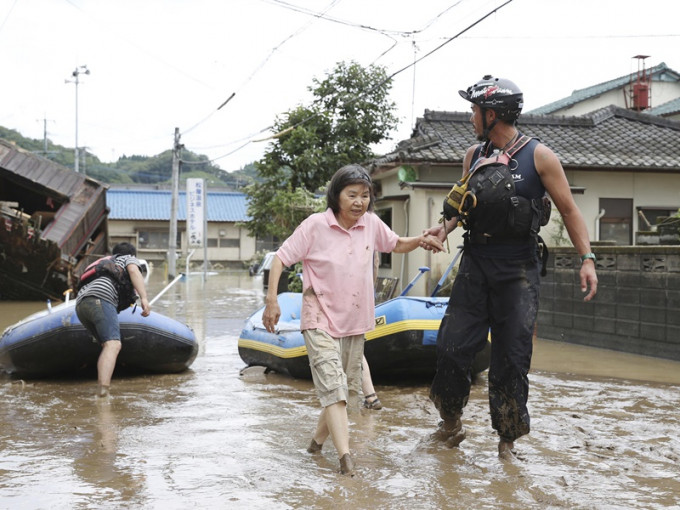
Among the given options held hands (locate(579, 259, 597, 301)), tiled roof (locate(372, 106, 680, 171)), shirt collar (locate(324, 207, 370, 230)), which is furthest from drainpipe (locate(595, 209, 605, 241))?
shirt collar (locate(324, 207, 370, 230))

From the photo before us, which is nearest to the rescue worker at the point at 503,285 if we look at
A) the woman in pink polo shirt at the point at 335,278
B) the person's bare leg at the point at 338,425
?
the woman in pink polo shirt at the point at 335,278

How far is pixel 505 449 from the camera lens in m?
4.91

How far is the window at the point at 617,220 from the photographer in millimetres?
18609

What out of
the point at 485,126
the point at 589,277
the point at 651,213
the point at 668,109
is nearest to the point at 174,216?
the point at 668,109

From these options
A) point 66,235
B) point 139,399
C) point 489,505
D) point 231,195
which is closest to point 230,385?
point 139,399

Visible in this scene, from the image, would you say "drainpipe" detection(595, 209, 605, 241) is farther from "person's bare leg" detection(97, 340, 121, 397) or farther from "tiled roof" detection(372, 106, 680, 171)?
"person's bare leg" detection(97, 340, 121, 397)

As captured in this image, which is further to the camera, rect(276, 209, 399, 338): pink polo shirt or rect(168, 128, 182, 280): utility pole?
rect(168, 128, 182, 280): utility pole

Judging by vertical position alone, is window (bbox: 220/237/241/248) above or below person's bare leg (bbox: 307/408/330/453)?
above

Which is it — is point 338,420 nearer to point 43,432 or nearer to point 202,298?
point 43,432

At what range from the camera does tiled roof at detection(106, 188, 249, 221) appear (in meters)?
47.4

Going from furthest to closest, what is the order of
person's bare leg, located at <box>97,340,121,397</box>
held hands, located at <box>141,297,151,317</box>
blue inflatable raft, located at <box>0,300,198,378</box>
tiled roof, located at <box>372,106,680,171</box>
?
tiled roof, located at <box>372,106,680,171</box> < blue inflatable raft, located at <box>0,300,198,378</box> < held hands, located at <box>141,297,151,317</box> < person's bare leg, located at <box>97,340,121,397</box>

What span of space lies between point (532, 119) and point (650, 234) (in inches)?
312

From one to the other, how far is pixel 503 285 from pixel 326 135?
22157 mm

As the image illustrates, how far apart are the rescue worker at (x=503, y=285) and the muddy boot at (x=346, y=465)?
0.75 meters
